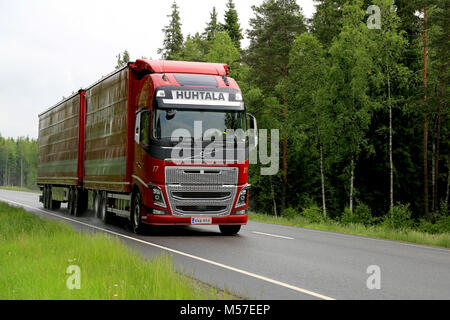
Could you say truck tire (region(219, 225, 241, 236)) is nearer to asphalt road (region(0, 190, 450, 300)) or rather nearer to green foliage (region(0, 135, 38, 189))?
asphalt road (region(0, 190, 450, 300))

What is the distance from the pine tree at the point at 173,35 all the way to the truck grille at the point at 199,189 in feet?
176

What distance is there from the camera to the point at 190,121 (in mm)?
14688

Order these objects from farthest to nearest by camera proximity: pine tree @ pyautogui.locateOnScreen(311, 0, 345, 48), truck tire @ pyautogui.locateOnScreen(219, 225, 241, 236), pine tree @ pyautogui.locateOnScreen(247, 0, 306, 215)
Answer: pine tree @ pyautogui.locateOnScreen(311, 0, 345, 48)
pine tree @ pyautogui.locateOnScreen(247, 0, 306, 215)
truck tire @ pyautogui.locateOnScreen(219, 225, 241, 236)

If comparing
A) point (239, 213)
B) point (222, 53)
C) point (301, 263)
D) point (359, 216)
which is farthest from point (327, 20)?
point (301, 263)

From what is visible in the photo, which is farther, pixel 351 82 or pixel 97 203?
pixel 351 82

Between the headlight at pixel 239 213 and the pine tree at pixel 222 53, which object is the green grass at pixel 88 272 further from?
the pine tree at pixel 222 53

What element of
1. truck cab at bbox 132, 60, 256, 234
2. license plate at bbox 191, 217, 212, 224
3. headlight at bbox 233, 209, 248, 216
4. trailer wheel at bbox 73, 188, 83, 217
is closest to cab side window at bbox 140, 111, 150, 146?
truck cab at bbox 132, 60, 256, 234

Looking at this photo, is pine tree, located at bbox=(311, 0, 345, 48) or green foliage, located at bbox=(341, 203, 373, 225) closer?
green foliage, located at bbox=(341, 203, 373, 225)

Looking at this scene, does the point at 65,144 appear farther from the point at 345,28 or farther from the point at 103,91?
the point at 345,28

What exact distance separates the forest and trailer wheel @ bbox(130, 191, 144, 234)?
14.7m

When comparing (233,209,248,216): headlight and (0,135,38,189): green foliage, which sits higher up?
(0,135,38,189): green foliage

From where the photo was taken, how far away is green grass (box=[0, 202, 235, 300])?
6770mm

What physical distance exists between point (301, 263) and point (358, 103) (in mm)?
27047

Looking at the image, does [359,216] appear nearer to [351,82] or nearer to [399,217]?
[399,217]
